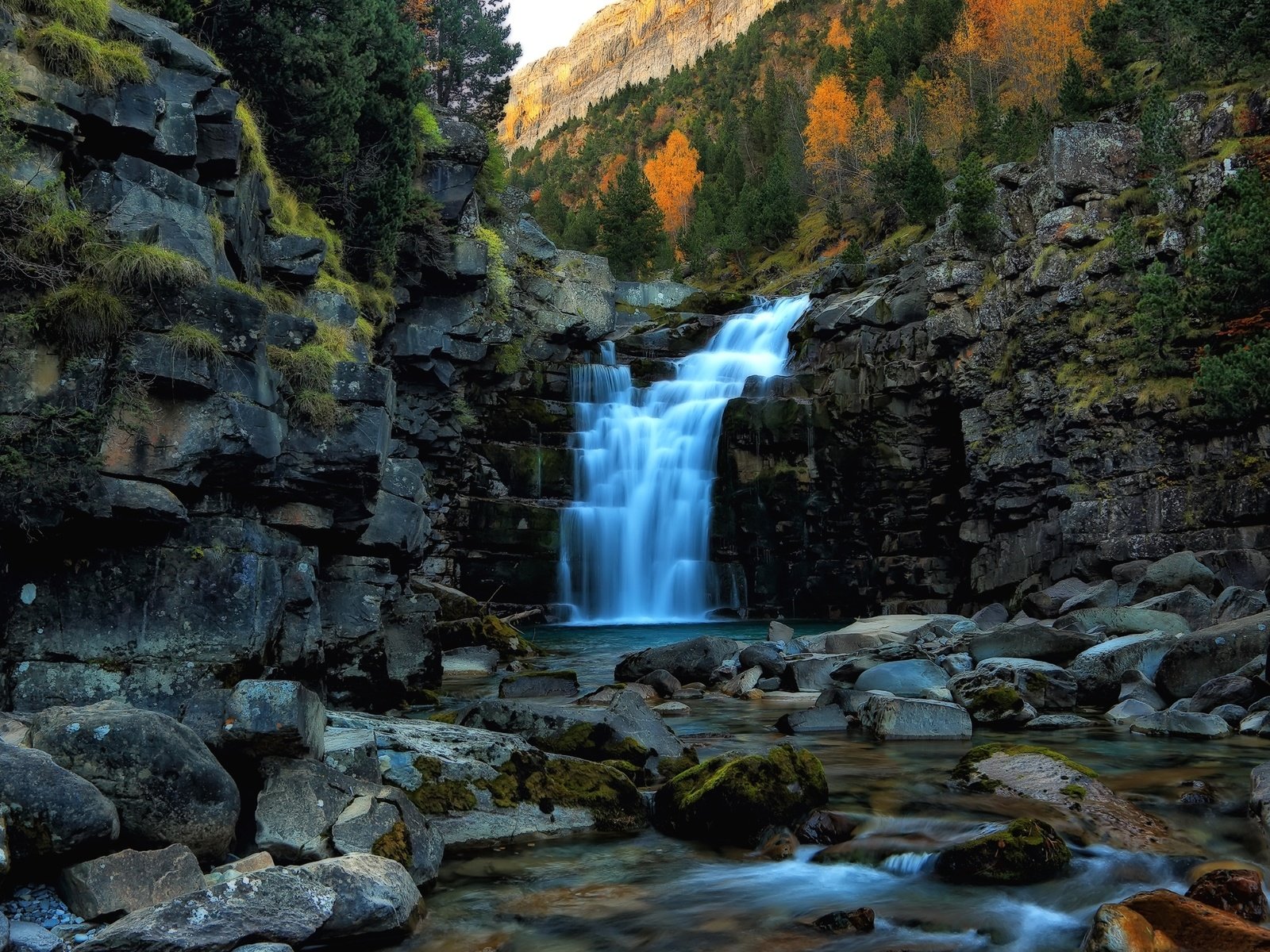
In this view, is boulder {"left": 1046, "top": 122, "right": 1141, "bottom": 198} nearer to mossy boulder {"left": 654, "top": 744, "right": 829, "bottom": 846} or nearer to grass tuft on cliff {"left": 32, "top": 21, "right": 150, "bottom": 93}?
mossy boulder {"left": 654, "top": 744, "right": 829, "bottom": 846}

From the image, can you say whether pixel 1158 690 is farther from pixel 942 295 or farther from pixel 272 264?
pixel 942 295

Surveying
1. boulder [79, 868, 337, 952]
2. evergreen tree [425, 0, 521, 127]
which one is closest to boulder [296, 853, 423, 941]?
boulder [79, 868, 337, 952]

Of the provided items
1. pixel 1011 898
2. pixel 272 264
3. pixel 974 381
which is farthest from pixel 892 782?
pixel 974 381

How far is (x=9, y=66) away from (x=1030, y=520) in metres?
26.2

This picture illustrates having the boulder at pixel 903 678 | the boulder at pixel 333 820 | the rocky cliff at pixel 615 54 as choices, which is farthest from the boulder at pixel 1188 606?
the rocky cliff at pixel 615 54

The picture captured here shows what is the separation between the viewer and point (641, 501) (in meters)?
33.7

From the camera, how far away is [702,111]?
96.5 meters

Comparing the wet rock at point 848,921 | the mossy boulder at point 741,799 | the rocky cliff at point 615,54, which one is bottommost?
the wet rock at point 848,921

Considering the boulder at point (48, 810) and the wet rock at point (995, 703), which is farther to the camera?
the wet rock at point (995, 703)

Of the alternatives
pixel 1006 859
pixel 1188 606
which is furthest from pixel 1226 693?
pixel 1006 859

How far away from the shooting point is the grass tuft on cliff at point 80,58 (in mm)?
10305

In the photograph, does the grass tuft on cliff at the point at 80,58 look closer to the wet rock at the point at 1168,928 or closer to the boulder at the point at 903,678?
the wet rock at the point at 1168,928

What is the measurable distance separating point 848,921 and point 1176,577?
17120 millimetres

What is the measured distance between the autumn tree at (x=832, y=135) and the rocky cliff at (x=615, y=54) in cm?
5961
